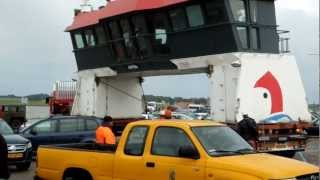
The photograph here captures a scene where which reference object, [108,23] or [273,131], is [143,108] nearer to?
[108,23]

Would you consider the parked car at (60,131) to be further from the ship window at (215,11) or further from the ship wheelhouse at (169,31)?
the ship window at (215,11)

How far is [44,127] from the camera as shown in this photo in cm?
2108

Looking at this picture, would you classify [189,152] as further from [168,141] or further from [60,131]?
[60,131]

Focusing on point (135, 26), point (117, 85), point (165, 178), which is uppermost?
point (135, 26)

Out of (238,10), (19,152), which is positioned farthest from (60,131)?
(238,10)

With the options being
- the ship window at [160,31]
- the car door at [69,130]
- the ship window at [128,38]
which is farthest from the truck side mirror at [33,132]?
the ship window at [128,38]

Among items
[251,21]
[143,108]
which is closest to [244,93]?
[251,21]

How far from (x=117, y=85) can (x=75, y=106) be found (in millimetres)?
2711

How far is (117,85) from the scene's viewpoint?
29.6 metres

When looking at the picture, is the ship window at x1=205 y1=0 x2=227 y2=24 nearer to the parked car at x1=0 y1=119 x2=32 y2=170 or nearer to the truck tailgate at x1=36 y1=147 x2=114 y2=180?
the parked car at x1=0 y1=119 x2=32 y2=170

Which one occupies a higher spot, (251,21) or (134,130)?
(251,21)

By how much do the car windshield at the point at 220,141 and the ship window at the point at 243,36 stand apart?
34.3 feet

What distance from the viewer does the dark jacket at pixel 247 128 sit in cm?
1802

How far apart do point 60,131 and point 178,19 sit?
5923 mm
